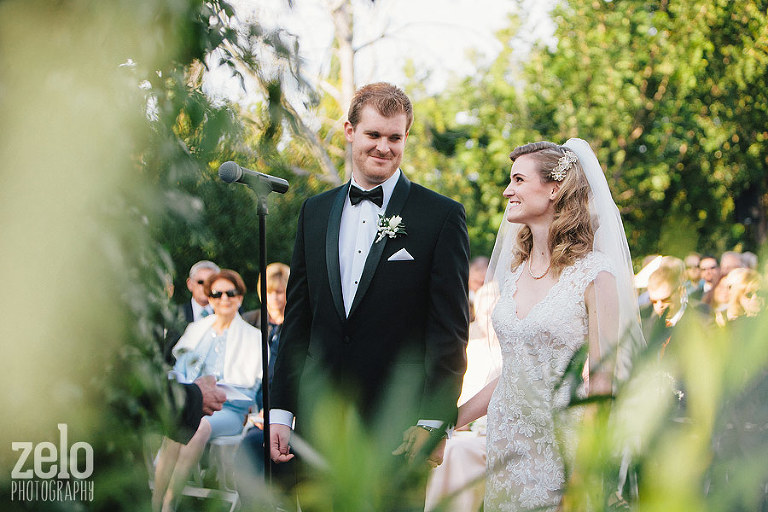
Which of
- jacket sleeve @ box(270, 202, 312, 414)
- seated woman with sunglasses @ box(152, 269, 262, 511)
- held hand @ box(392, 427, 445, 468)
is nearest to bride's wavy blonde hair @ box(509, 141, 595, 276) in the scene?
jacket sleeve @ box(270, 202, 312, 414)

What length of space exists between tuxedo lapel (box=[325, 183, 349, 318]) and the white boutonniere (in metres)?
0.16

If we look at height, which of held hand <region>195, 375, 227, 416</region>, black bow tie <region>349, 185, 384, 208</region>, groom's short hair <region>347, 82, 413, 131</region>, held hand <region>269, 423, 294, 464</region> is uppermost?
groom's short hair <region>347, 82, 413, 131</region>

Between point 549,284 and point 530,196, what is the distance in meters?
0.32

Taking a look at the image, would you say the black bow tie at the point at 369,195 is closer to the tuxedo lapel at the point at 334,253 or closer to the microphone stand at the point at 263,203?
the tuxedo lapel at the point at 334,253

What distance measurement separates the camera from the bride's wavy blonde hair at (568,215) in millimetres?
2631

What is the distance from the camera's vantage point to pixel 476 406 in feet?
8.77

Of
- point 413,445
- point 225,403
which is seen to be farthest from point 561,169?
point 225,403

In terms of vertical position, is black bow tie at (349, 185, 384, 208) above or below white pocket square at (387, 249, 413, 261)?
above

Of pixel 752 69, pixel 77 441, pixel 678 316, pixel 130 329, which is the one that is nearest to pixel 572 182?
pixel 130 329

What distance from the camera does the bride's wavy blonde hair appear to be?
104 inches

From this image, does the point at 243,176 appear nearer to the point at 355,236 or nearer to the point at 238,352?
the point at 355,236

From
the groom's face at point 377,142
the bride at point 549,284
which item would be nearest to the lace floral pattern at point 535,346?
the bride at point 549,284

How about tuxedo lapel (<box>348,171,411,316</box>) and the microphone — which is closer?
the microphone

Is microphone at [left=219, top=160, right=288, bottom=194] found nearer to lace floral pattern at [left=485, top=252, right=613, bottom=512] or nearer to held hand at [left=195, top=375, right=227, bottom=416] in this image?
held hand at [left=195, top=375, right=227, bottom=416]
